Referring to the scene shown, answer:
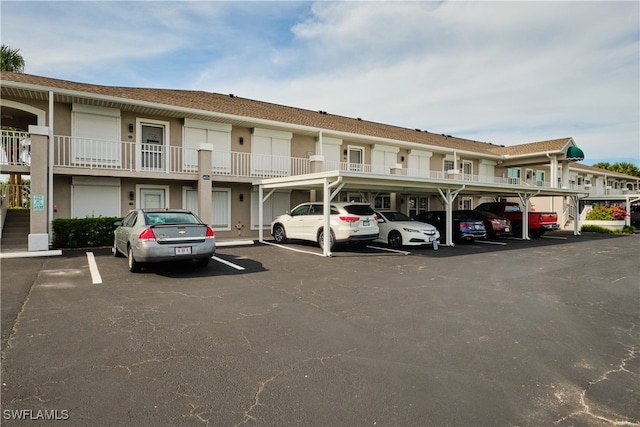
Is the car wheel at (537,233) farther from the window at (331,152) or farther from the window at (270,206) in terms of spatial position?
the window at (270,206)

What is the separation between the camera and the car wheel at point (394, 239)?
12.8 metres

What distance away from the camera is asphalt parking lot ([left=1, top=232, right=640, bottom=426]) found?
2.82 m

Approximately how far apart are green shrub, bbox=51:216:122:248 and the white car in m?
9.66

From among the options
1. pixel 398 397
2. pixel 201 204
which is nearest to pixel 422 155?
pixel 201 204

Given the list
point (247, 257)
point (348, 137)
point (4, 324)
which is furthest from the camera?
point (348, 137)

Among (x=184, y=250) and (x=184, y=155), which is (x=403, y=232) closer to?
(x=184, y=250)

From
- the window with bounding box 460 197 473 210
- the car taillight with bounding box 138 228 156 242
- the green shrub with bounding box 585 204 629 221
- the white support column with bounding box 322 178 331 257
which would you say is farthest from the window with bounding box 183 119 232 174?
the green shrub with bounding box 585 204 629 221

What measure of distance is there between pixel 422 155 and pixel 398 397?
20.5 meters

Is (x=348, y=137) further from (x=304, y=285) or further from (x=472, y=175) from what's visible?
(x=304, y=285)

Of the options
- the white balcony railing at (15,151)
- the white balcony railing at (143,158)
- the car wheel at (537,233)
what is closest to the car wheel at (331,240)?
the white balcony railing at (143,158)

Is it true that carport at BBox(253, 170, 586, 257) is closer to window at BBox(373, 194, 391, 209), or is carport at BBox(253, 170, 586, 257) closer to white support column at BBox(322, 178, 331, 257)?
white support column at BBox(322, 178, 331, 257)

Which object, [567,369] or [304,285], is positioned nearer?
[567,369]

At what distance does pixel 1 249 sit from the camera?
10.5 metres

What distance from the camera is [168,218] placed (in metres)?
8.03
